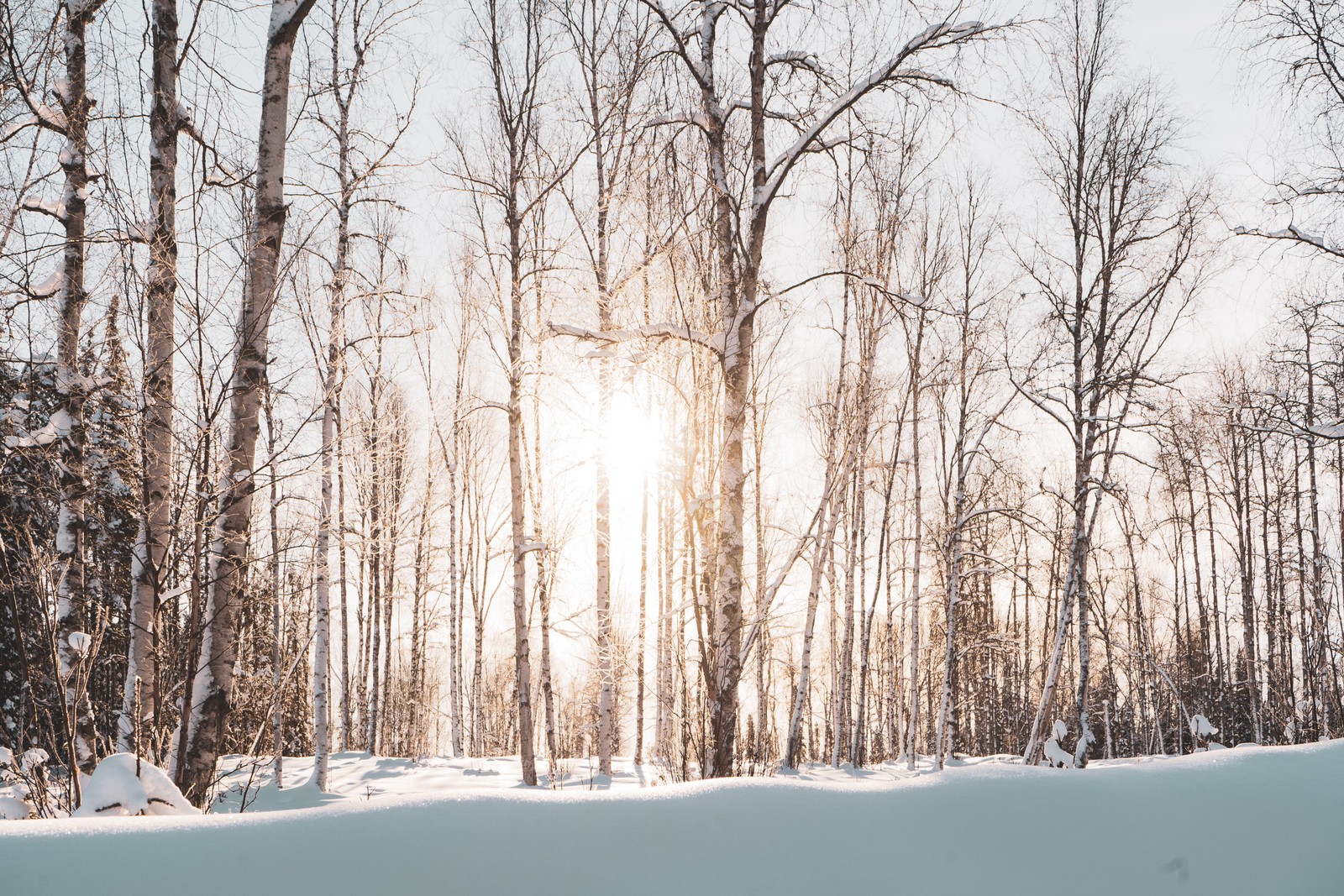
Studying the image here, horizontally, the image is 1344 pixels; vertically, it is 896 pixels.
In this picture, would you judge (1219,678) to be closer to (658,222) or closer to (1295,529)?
(1295,529)

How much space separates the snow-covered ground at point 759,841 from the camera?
137 centimetres

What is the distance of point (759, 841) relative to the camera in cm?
155

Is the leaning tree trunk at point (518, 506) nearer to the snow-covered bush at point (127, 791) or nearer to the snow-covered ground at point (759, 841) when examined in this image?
the snow-covered bush at point (127, 791)

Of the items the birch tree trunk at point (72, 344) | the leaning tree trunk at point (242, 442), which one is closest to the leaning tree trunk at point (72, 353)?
the birch tree trunk at point (72, 344)

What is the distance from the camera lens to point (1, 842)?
1.35 m

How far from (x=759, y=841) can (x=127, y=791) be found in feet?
7.10

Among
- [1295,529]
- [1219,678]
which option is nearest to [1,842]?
[1295,529]

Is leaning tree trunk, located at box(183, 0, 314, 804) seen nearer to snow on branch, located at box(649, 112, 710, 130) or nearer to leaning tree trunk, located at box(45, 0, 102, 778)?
leaning tree trunk, located at box(45, 0, 102, 778)

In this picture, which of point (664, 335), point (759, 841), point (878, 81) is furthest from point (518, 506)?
point (759, 841)

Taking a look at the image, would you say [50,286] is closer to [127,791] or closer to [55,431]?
[55,431]

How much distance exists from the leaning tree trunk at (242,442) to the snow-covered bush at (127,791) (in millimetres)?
1568

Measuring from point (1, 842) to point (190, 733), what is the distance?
3.29 metres

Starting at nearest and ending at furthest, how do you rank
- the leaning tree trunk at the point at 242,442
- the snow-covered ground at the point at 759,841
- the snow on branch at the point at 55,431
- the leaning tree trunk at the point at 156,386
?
the snow-covered ground at the point at 759,841 < the leaning tree trunk at the point at 156,386 < the leaning tree trunk at the point at 242,442 < the snow on branch at the point at 55,431

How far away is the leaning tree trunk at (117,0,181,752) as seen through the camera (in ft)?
12.8
